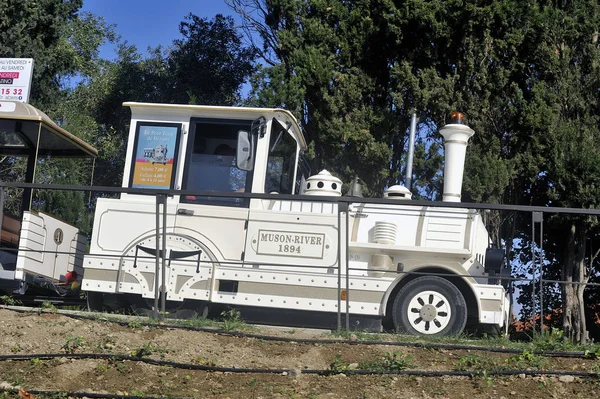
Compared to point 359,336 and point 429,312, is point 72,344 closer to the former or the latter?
point 359,336

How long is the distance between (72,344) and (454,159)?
16.5ft

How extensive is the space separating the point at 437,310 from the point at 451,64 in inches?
461

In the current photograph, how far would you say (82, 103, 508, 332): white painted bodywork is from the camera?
978cm

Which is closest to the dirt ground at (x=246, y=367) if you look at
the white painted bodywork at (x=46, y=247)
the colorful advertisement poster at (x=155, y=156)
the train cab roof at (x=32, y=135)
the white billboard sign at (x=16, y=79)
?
the white painted bodywork at (x=46, y=247)

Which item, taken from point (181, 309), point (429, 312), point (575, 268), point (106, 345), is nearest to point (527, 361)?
point (429, 312)

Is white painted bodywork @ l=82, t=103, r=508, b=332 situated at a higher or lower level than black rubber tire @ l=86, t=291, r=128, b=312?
higher

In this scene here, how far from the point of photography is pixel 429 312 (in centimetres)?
964

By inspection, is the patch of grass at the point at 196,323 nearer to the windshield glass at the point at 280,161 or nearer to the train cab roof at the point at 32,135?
the windshield glass at the point at 280,161

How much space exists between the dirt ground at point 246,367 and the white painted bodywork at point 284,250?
1562 mm

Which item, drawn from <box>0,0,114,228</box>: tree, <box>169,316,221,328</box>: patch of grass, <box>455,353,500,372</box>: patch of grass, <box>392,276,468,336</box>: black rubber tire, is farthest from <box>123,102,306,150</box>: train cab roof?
<box>0,0,114,228</box>: tree

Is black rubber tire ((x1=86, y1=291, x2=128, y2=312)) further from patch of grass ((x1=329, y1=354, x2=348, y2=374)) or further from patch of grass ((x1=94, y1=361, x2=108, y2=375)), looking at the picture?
patch of grass ((x1=329, y1=354, x2=348, y2=374))

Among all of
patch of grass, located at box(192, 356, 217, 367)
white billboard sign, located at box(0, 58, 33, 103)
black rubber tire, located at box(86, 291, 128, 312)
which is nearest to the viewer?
patch of grass, located at box(192, 356, 217, 367)

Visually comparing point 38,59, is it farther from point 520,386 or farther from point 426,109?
point 520,386

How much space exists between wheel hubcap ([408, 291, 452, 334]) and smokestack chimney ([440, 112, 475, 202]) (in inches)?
57.8
